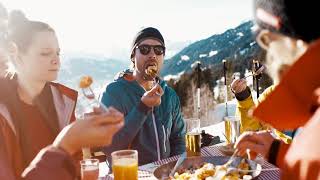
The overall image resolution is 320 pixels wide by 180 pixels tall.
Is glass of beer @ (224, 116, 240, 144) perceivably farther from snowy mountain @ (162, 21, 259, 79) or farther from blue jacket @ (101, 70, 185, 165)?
snowy mountain @ (162, 21, 259, 79)

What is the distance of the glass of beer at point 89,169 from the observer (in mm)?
2354

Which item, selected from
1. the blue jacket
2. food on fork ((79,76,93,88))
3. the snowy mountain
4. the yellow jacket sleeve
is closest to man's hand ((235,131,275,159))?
food on fork ((79,76,93,88))

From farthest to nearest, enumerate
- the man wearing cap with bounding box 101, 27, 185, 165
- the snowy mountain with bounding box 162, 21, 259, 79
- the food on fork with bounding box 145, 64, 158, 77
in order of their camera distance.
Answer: the snowy mountain with bounding box 162, 21, 259, 79, the food on fork with bounding box 145, 64, 158, 77, the man wearing cap with bounding box 101, 27, 185, 165

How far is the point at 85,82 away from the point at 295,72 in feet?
3.24

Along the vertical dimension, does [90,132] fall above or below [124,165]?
above

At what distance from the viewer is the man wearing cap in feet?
12.6

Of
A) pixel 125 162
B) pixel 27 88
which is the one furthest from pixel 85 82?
pixel 27 88

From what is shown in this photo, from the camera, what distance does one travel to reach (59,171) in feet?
5.03

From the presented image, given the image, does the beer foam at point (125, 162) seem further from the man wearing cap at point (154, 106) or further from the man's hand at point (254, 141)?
the man wearing cap at point (154, 106)

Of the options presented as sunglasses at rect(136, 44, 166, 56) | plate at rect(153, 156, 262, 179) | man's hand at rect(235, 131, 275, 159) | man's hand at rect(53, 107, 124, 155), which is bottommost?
plate at rect(153, 156, 262, 179)

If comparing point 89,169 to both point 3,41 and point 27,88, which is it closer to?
point 27,88

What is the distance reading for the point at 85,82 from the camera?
6.31 ft

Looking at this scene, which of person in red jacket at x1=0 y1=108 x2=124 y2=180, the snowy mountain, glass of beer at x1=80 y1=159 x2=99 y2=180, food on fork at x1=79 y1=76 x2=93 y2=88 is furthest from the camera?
the snowy mountain

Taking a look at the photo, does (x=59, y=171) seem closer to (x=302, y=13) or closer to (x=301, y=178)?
(x=301, y=178)
